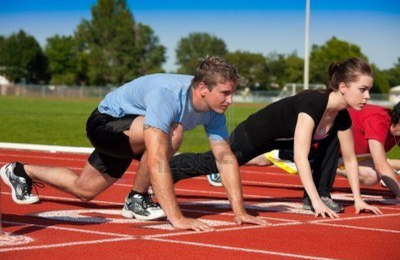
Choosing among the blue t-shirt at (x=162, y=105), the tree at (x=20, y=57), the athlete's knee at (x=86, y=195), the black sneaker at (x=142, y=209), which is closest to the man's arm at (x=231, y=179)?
the blue t-shirt at (x=162, y=105)

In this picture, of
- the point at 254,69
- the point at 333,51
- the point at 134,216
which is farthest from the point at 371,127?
the point at 333,51

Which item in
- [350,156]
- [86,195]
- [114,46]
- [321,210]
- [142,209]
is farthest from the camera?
[114,46]

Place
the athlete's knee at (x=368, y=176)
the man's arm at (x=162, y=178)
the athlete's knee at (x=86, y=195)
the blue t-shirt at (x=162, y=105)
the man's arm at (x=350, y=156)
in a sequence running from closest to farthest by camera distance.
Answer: the man's arm at (x=162, y=178) → the blue t-shirt at (x=162, y=105) → the athlete's knee at (x=86, y=195) → the man's arm at (x=350, y=156) → the athlete's knee at (x=368, y=176)

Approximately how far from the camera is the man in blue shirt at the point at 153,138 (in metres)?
6.84

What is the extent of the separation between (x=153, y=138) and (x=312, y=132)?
167 cm

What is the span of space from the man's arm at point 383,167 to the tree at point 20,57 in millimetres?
94737

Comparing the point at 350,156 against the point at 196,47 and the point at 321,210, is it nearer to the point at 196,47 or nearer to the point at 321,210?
the point at 321,210

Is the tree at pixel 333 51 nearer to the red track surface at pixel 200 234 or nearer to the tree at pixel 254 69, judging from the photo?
the tree at pixel 254 69

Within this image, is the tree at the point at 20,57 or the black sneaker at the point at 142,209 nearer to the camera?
the black sneaker at the point at 142,209

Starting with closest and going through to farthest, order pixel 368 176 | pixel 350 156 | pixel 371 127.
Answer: pixel 350 156
pixel 371 127
pixel 368 176

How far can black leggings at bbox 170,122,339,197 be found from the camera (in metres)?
8.58

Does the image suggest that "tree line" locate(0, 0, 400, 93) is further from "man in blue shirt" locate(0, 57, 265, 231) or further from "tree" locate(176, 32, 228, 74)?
"man in blue shirt" locate(0, 57, 265, 231)

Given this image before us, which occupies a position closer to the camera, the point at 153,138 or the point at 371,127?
the point at 153,138

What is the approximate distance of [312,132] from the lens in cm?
795
